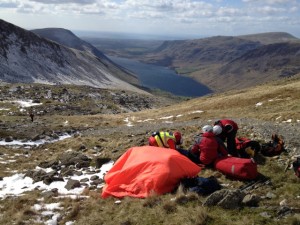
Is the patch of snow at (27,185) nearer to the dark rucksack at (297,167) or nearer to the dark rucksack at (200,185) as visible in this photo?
the dark rucksack at (200,185)

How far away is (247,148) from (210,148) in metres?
2.37

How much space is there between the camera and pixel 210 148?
53.5ft

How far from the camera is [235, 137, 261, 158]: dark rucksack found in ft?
57.0

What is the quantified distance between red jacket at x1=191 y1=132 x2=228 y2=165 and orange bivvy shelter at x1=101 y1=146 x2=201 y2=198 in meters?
1.30

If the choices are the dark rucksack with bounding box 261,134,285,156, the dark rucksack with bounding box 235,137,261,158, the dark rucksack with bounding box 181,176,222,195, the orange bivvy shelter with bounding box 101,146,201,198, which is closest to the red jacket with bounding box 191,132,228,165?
the orange bivvy shelter with bounding box 101,146,201,198

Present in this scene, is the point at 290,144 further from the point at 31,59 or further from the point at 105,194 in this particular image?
the point at 31,59

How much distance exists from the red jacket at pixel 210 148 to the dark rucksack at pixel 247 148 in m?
1.51

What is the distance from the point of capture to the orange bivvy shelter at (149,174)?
13.8 metres

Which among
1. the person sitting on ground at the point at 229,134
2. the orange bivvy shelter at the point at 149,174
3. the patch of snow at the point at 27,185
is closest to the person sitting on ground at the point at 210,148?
the person sitting on ground at the point at 229,134

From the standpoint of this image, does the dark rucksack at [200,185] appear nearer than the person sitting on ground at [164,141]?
Yes

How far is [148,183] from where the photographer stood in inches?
545

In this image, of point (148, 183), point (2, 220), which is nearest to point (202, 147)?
point (148, 183)

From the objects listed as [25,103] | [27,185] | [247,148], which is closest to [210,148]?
[247,148]

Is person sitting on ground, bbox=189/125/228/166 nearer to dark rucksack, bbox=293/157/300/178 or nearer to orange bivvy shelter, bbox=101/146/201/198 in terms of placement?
orange bivvy shelter, bbox=101/146/201/198
